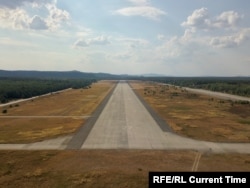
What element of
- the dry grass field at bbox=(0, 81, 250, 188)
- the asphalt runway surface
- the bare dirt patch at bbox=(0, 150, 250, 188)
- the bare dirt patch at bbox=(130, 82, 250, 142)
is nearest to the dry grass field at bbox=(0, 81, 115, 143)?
the dry grass field at bbox=(0, 81, 250, 188)

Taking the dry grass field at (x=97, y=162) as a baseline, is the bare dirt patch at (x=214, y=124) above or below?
above

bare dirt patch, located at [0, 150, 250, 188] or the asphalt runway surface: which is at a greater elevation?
the asphalt runway surface

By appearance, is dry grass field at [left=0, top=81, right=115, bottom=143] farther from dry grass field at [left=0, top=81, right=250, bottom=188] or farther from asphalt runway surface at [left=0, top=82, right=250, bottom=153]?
asphalt runway surface at [left=0, top=82, right=250, bottom=153]

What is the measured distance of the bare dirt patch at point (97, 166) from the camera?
2256cm

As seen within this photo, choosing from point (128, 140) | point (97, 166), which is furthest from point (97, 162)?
point (128, 140)

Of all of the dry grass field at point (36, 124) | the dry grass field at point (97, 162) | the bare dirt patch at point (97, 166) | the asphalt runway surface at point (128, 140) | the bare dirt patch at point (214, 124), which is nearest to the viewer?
the bare dirt patch at point (97, 166)

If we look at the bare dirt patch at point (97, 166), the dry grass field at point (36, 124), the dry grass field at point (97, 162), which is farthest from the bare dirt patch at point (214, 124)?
the dry grass field at point (36, 124)

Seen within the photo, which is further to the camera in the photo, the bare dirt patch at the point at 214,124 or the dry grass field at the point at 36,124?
the bare dirt patch at the point at 214,124

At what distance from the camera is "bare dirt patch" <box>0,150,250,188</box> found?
74.0ft

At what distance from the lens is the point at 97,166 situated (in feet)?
85.9

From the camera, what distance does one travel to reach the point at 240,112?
2447 inches

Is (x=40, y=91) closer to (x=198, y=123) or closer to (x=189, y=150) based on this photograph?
(x=198, y=123)

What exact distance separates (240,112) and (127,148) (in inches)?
1475

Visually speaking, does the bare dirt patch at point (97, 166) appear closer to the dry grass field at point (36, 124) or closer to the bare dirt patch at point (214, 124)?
the dry grass field at point (36, 124)
